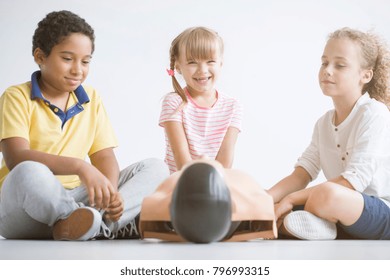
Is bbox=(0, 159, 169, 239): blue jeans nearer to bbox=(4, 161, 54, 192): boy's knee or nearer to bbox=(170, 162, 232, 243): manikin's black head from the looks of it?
bbox=(4, 161, 54, 192): boy's knee

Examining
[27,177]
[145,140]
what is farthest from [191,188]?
[145,140]

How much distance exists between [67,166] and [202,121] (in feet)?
1.80

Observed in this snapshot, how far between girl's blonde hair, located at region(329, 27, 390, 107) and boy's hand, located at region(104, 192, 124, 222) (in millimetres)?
751

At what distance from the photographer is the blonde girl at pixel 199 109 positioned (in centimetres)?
170

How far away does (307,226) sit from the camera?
4.40ft

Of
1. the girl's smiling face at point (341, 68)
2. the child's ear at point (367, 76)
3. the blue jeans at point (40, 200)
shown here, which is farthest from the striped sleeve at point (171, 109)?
the child's ear at point (367, 76)

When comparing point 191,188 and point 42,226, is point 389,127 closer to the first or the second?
point 191,188

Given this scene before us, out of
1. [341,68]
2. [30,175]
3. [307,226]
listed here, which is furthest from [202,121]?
[30,175]

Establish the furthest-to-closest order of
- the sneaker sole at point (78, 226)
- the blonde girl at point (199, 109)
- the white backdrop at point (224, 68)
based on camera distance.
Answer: the white backdrop at point (224, 68), the blonde girl at point (199, 109), the sneaker sole at point (78, 226)

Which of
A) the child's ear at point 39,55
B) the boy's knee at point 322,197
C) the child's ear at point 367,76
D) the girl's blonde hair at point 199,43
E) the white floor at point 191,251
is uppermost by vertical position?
the girl's blonde hair at point 199,43

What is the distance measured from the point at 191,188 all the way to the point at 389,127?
73cm

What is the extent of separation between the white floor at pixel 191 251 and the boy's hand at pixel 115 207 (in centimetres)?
10

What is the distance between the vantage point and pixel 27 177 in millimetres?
1250

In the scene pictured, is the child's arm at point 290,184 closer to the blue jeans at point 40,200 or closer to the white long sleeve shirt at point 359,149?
the white long sleeve shirt at point 359,149
